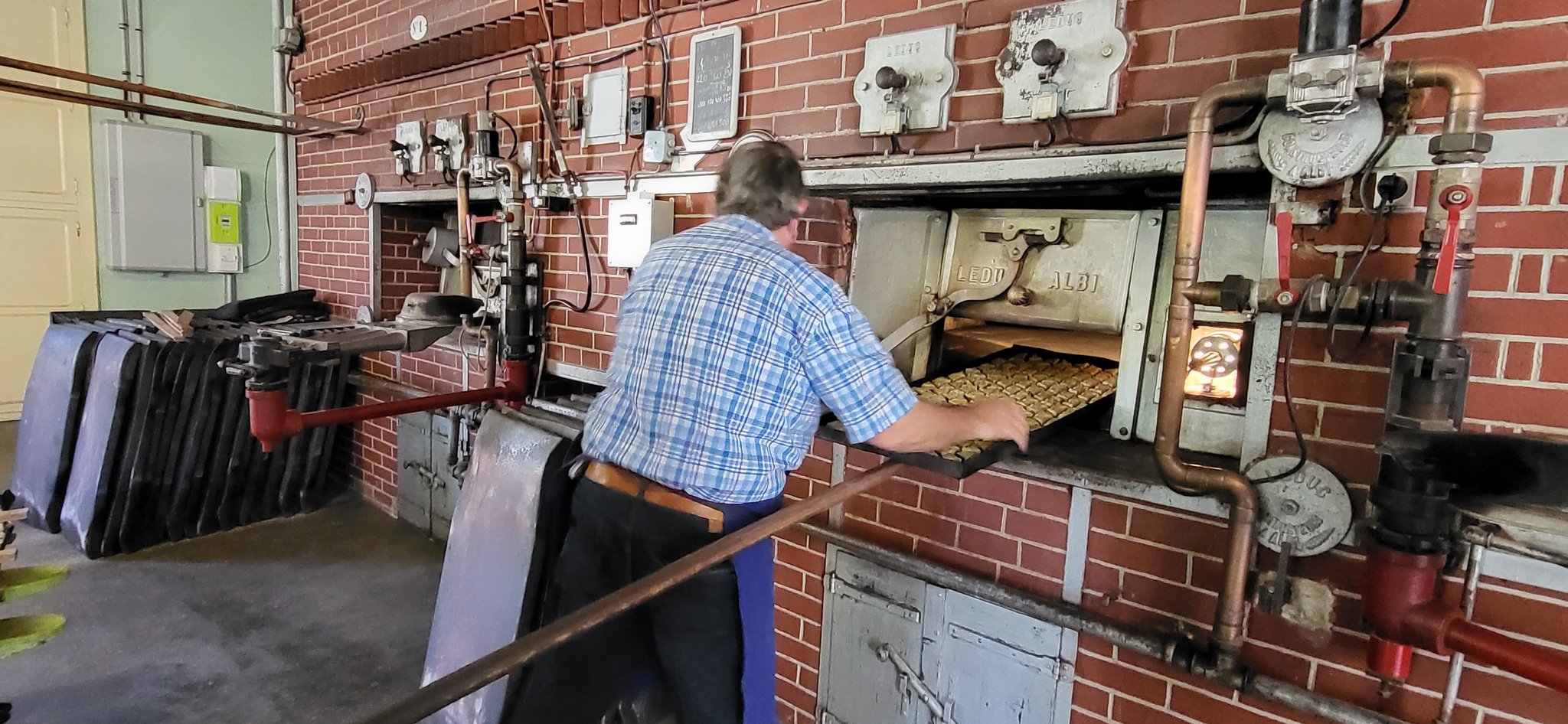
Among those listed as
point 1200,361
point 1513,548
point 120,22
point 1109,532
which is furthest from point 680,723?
point 120,22

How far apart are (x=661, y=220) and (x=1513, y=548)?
91.0 inches

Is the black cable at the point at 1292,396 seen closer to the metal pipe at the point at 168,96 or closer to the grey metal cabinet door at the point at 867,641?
the grey metal cabinet door at the point at 867,641

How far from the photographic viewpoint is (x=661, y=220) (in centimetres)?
275

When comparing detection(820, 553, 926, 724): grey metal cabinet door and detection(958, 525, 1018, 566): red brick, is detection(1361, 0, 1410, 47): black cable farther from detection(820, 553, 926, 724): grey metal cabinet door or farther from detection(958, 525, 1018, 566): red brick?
detection(820, 553, 926, 724): grey metal cabinet door

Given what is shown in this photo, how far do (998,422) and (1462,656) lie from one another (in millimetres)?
889

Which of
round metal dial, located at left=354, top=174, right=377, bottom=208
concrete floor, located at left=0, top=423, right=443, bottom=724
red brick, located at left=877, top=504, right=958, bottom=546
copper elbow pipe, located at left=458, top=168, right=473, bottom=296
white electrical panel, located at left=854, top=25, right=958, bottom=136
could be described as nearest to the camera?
white electrical panel, located at left=854, top=25, right=958, bottom=136

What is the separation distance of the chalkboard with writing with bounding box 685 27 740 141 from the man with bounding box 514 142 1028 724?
727 mm

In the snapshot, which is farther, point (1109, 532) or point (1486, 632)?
point (1109, 532)

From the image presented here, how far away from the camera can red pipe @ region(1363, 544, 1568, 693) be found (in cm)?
123

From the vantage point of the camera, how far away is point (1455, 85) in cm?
132

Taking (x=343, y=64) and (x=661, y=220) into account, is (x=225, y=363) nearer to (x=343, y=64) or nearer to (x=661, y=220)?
(x=661, y=220)

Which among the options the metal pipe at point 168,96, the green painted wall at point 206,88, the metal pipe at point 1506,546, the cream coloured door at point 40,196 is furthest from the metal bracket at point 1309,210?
the cream coloured door at point 40,196

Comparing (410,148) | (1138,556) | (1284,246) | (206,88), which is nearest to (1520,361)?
(1284,246)

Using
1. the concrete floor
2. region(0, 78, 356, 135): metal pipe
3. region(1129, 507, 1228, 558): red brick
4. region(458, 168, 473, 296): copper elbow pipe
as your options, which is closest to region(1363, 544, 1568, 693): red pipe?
region(1129, 507, 1228, 558): red brick
